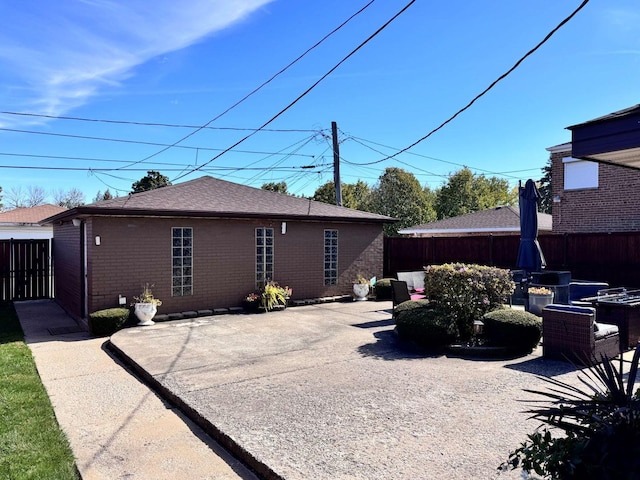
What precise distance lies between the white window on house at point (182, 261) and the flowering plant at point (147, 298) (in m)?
0.59

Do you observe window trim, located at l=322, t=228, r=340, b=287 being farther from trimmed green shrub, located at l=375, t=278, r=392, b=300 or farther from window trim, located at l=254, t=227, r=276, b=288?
window trim, located at l=254, t=227, r=276, b=288

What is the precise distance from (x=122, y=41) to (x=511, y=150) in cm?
2561

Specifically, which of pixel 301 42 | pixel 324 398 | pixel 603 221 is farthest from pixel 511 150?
pixel 324 398

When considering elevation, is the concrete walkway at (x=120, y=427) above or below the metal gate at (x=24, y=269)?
below

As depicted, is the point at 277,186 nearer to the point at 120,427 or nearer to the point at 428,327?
the point at 428,327

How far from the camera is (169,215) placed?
33.9 ft

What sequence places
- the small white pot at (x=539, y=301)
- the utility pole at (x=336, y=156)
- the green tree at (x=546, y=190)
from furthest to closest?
the green tree at (x=546, y=190), the utility pole at (x=336, y=156), the small white pot at (x=539, y=301)

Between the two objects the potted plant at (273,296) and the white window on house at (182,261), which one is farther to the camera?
the potted plant at (273,296)

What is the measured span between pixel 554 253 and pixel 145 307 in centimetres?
1131

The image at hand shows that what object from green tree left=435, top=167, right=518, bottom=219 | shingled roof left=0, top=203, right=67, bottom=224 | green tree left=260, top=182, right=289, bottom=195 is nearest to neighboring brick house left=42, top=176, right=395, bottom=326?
shingled roof left=0, top=203, right=67, bottom=224

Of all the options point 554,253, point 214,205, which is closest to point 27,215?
point 214,205

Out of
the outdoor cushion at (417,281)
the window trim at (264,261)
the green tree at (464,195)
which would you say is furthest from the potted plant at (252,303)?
the green tree at (464,195)

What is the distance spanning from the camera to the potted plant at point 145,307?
9.70 m

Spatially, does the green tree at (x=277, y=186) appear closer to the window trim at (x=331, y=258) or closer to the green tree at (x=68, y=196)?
the window trim at (x=331, y=258)
